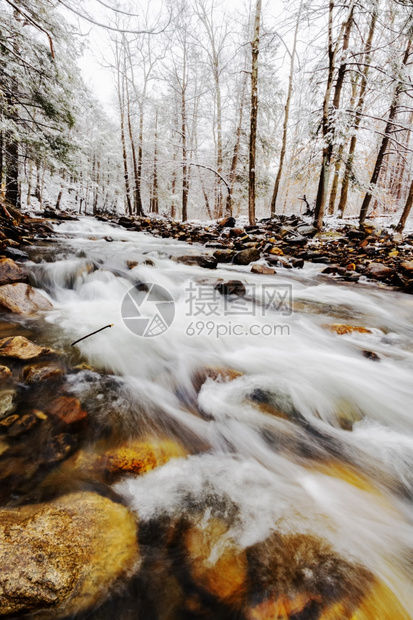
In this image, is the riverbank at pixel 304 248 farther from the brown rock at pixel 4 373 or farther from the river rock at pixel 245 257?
the brown rock at pixel 4 373

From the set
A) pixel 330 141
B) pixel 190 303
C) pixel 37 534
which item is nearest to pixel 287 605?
pixel 37 534

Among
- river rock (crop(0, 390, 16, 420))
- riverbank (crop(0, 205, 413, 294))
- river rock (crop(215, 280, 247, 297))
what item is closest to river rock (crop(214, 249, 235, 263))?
riverbank (crop(0, 205, 413, 294))

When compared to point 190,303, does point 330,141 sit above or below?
above

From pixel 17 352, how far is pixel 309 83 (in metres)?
12.8

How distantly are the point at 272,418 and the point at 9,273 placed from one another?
400 centimetres

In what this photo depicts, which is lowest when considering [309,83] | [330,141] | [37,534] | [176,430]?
[176,430]

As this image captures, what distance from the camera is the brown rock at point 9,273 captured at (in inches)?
151

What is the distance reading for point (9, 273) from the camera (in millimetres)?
3902

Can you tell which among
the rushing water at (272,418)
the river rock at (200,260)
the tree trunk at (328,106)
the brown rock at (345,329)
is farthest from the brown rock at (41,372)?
the tree trunk at (328,106)

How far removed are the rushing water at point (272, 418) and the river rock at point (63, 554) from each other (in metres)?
0.12

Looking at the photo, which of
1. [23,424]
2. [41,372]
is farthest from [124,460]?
[41,372]

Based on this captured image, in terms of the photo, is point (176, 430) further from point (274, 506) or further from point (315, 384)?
point (315, 384)

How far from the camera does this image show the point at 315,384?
2674 millimetres

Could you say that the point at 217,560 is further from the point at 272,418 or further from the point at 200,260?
the point at 200,260
